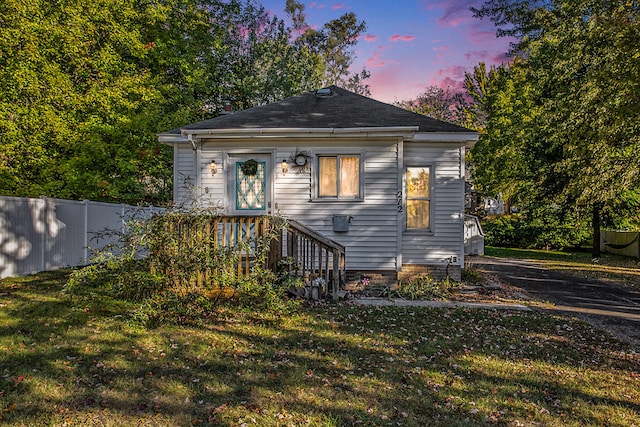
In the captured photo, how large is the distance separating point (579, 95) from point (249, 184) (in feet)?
40.3

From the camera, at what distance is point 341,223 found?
27.7ft

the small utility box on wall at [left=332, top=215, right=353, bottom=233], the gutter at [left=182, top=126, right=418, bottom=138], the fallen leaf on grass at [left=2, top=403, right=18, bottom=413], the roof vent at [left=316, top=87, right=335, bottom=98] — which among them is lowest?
the fallen leaf on grass at [left=2, top=403, right=18, bottom=413]

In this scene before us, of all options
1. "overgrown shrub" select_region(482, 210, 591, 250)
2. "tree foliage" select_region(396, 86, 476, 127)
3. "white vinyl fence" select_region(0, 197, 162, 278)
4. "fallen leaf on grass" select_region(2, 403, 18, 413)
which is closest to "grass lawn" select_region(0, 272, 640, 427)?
"fallen leaf on grass" select_region(2, 403, 18, 413)

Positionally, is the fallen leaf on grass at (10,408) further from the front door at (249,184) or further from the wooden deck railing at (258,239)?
the front door at (249,184)

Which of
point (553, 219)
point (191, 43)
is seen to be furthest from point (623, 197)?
point (191, 43)

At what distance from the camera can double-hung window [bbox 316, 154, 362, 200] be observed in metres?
8.62

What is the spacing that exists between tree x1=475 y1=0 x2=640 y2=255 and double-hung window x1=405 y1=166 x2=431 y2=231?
17.0 feet

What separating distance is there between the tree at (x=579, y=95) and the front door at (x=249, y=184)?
8650mm

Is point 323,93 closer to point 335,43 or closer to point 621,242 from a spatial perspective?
point 621,242

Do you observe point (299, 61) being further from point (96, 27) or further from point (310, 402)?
point (310, 402)

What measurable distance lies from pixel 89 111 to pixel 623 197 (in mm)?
23337

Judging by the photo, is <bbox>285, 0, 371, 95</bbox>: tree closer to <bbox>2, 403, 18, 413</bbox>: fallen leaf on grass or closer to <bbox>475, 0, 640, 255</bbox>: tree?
<bbox>475, 0, 640, 255</bbox>: tree

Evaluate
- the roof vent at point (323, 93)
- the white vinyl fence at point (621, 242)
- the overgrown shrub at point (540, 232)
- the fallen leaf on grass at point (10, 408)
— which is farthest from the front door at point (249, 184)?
the white vinyl fence at point (621, 242)

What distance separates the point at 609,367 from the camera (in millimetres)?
4301
